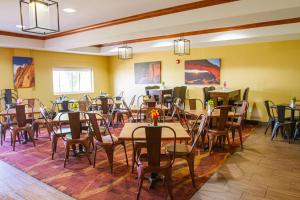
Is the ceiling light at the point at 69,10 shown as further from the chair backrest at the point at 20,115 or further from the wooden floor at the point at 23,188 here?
the wooden floor at the point at 23,188

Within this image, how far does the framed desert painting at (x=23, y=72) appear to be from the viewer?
7050mm

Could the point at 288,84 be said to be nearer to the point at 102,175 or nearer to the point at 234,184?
the point at 234,184

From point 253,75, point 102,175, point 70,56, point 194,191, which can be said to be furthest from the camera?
point 70,56

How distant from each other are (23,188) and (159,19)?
3.44m

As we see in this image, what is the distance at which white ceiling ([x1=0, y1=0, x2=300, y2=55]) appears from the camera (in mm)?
3508

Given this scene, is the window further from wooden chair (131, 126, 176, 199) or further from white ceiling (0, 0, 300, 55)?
wooden chair (131, 126, 176, 199)

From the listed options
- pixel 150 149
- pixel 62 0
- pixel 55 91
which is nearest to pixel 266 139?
pixel 150 149

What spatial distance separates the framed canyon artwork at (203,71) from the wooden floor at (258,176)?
326 cm

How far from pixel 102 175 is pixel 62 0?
273cm

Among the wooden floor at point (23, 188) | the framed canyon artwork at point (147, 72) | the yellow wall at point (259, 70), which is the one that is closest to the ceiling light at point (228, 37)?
the yellow wall at point (259, 70)

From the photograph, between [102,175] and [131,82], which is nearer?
[102,175]

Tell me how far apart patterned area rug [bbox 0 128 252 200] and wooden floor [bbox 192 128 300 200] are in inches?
7.1

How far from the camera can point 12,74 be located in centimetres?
700

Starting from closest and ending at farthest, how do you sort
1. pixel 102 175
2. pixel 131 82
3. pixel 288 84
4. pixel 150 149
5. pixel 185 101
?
1. pixel 150 149
2. pixel 102 175
3. pixel 288 84
4. pixel 185 101
5. pixel 131 82
